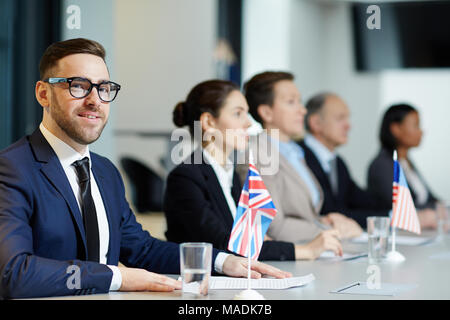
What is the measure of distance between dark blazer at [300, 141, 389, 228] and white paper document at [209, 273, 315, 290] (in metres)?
1.80

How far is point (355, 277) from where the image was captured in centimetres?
200

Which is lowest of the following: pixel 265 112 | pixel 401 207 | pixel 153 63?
pixel 401 207

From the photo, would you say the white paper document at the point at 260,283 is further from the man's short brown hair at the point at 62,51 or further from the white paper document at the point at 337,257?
the man's short brown hair at the point at 62,51

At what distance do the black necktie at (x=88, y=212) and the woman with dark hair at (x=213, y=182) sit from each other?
594 millimetres

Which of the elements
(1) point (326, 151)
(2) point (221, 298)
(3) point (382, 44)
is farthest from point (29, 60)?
(3) point (382, 44)

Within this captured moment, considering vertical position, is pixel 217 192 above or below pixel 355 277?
above

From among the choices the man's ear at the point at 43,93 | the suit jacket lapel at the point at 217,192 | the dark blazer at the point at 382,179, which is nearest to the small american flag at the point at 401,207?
the suit jacket lapel at the point at 217,192

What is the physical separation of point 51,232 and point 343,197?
2726 millimetres

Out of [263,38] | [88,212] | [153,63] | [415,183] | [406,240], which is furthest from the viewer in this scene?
[153,63]

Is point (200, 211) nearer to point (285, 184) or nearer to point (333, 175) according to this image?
point (285, 184)

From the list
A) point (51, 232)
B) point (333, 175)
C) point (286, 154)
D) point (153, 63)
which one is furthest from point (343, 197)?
point (153, 63)

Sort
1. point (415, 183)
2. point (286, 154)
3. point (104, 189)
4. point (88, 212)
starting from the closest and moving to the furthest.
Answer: point (88, 212) < point (104, 189) < point (286, 154) < point (415, 183)

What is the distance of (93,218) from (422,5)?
5.81m

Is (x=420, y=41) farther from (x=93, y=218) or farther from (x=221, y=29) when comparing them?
(x=93, y=218)
